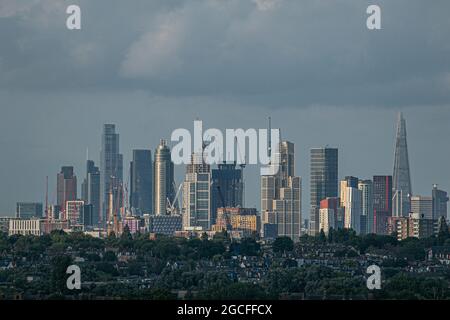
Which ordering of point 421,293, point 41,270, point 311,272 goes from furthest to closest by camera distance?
point 41,270 < point 311,272 < point 421,293

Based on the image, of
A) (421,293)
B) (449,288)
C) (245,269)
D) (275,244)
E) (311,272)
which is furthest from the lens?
(275,244)

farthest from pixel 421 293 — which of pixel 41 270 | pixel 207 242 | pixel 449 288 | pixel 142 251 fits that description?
pixel 207 242

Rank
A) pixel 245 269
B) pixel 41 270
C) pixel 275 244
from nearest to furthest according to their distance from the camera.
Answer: pixel 41 270 < pixel 245 269 < pixel 275 244

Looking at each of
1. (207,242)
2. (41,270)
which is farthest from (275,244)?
(41,270)

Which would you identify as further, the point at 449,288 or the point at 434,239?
the point at 434,239

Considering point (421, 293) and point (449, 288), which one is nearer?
point (421, 293)
